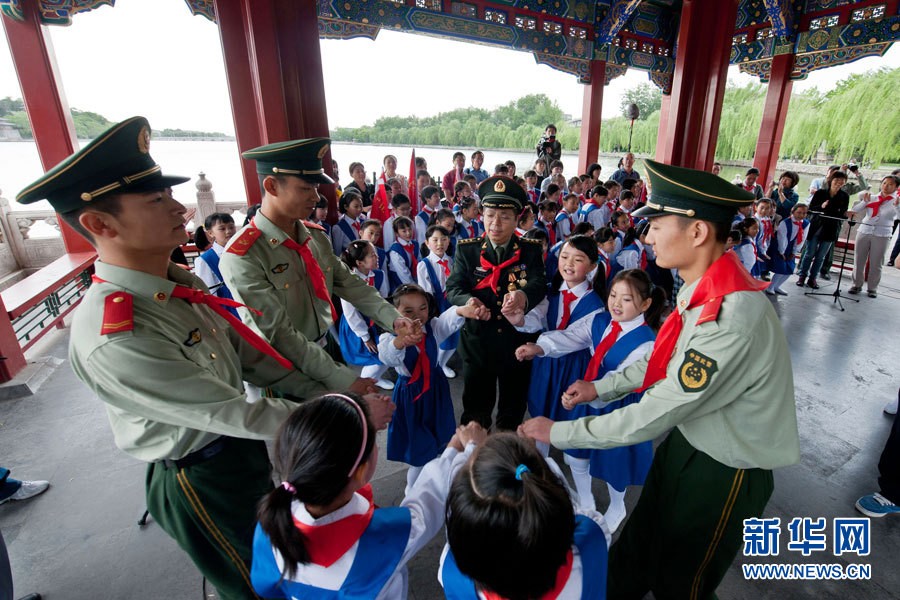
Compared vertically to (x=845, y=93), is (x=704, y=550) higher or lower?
lower

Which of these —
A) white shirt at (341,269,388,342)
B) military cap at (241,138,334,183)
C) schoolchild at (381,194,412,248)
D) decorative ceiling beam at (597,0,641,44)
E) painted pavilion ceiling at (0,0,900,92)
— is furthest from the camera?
decorative ceiling beam at (597,0,641,44)

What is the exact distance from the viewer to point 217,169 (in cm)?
788

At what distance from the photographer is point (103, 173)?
1234 mm

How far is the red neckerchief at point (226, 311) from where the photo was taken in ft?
4.63

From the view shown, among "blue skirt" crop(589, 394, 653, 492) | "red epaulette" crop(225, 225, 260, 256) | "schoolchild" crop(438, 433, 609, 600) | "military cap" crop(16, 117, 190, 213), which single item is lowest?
"blue skirt" crop(589, 394, 653, 492)

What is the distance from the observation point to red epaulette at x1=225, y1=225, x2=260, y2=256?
1962mm

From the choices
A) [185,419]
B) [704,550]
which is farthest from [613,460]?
[185,419]

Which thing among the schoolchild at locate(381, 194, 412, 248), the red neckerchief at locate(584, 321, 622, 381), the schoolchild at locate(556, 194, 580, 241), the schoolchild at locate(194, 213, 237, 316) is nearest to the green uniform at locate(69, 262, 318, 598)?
the red neckerchief at locate(584, 321, 622, 381)

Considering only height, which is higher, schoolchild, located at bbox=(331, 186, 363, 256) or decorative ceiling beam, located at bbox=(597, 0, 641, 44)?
decorative ceiling beam, located at bbox=(597, 0, 641, 44)

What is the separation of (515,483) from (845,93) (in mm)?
16553

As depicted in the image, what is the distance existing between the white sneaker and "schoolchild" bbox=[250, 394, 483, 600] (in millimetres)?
2529

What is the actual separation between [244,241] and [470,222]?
3.95 metres

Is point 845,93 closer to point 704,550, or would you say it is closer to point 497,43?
point 497,43

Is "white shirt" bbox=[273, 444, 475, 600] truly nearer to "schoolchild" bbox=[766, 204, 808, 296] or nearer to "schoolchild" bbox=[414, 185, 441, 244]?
"schoolchild" bbox=[414, 185, 441, 244]
